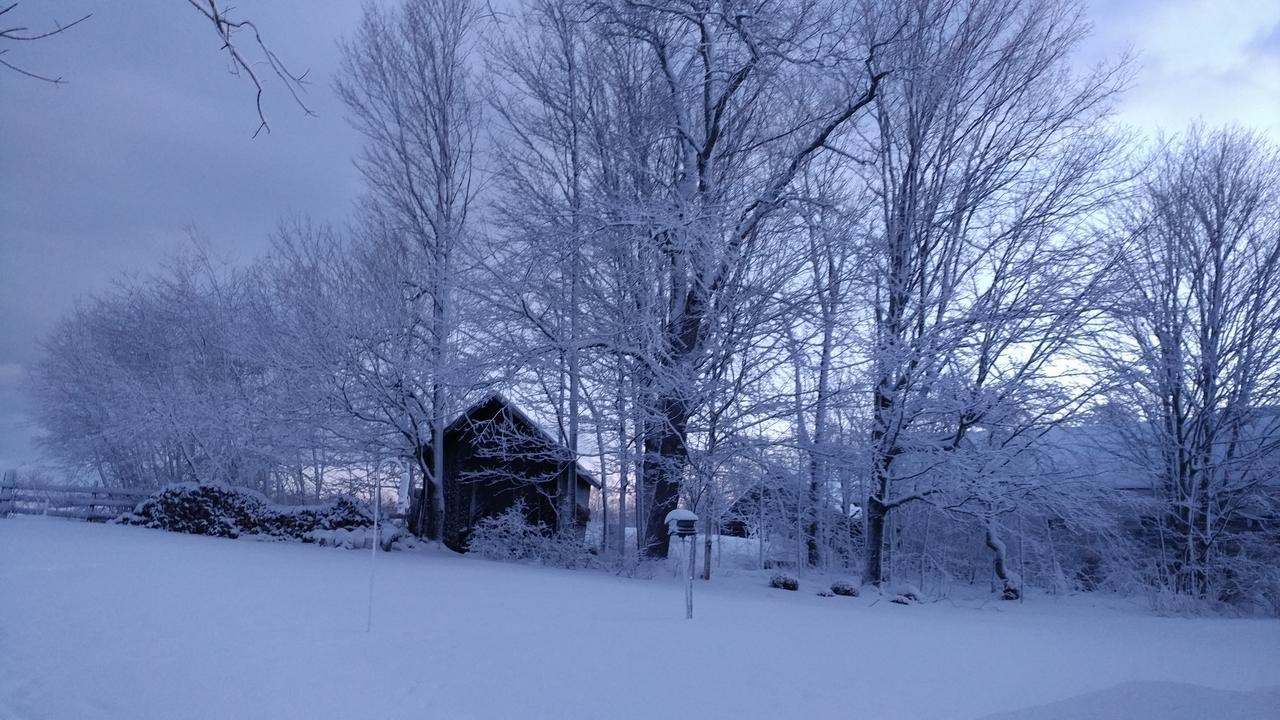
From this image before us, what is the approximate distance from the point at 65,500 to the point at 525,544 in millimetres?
14623

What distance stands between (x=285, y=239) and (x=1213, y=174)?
69.7 feet

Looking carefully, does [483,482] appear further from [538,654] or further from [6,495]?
[6,495]

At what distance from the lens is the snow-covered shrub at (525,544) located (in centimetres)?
1366

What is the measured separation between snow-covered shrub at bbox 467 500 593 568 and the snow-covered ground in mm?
3375

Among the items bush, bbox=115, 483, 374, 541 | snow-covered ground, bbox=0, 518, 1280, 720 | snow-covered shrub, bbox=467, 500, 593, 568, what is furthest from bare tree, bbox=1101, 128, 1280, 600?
bush, bbox=115, 483, 374, 541

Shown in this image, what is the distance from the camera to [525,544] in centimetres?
1457

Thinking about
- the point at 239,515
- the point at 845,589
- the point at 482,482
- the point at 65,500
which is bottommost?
the point at 845,589

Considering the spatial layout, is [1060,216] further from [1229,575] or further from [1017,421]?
[1229,575]

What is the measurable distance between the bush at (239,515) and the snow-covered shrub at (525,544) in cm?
281

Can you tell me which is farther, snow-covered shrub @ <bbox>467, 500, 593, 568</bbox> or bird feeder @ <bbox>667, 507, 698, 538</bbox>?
snow-covered shrub @ <bbox>467, 500, 593, 568</bbox>

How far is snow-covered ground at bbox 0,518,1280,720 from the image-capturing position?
14.3 ft

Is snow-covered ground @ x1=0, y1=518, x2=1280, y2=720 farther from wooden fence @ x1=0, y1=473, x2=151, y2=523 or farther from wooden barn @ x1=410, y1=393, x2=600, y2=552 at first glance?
wooden fence @ x1=0, y1=473, x2=151, y2=523

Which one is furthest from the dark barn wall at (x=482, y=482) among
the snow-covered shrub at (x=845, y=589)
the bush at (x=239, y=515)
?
the snow-covered shrub at (x=845, y=589)

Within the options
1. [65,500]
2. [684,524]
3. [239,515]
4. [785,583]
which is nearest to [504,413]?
[239,515]
